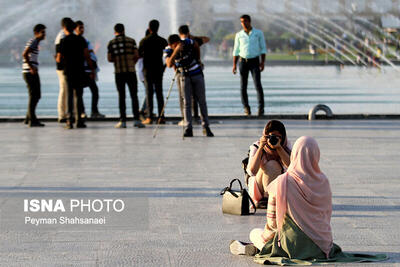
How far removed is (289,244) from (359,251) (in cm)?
65

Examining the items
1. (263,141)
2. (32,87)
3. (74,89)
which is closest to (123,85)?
(74,89)

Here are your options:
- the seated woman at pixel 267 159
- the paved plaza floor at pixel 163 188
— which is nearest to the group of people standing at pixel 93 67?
the paved plaza floor at pixel 163 188

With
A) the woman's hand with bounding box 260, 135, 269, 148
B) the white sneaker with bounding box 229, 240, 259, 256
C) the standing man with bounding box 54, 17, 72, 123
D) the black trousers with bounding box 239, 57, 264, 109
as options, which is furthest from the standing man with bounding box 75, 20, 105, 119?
the white sneaker with bounding box 229, 240, 259, 256

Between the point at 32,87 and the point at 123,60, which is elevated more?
the point at 123,60

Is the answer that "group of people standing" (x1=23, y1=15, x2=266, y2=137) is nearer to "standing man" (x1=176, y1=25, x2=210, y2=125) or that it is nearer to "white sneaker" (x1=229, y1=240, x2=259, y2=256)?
"standing man" (x1=176, y1=25, x2=210, y2=125)

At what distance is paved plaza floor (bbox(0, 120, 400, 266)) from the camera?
656 cm

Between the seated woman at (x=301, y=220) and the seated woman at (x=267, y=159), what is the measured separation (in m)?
1.24

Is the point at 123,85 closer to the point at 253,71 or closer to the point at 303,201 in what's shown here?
the point at 253,71

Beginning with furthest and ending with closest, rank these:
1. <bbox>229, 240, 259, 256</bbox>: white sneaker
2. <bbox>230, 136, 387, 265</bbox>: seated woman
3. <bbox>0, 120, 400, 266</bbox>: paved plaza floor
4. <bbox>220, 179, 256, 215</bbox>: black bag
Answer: <bbox>220, 179, 256, 215</bbox>: black bag, <bbox>0, 120, 400, 266</bbox>: paved plaza floor, <bbox>229, 240, 259, 256</bbox>: white sneaker, <bbox>230, 136, 387, 265</bbox>: seated woman

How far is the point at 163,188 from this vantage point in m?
9.09

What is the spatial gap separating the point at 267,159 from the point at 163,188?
5.10ft

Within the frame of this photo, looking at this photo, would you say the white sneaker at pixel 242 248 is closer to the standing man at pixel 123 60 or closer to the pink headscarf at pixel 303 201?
the pink headscarf at pixel 303 201

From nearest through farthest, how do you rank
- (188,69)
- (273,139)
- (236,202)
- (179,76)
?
(273,139) → (236,202) → (188,69) → (179,76)

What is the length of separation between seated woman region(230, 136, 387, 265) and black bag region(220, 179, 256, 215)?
1.51 metres
